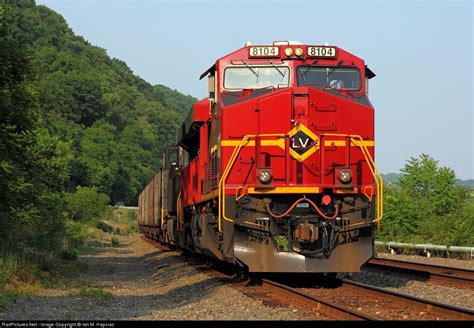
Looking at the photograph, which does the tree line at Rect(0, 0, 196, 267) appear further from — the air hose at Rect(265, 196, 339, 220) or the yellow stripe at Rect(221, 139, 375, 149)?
the air hose at Rect(265, 196, 339, 220)

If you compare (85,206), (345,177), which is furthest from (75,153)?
(345,177)

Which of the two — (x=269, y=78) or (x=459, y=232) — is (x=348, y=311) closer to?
(x=269, y=78)

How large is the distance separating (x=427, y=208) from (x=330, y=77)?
1863 centimetres

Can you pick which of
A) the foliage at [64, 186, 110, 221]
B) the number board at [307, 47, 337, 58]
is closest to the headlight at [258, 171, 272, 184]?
the number board at [307, 47, 337, 58]

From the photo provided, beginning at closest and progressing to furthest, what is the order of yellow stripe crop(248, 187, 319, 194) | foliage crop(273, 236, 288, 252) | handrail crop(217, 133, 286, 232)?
yellow stripe crop(248, 187, 319, 194), foliage crop(273, 236, 288, 252), handrail crop(217, 133, 286, 232)

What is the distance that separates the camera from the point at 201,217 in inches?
612

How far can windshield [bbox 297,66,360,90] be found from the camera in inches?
539

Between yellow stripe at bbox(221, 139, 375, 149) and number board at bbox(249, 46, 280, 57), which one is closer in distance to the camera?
yellow stripe at bbox(221, 139, 375, 149)

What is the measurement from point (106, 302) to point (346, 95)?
19.2 feet

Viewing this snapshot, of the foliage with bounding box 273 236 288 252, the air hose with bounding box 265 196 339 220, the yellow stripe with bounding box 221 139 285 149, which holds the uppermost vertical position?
the yellow stripe with bounding box 221 139 285 149

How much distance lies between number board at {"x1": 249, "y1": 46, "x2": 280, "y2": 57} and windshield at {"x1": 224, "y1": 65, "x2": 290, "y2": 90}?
0.23m

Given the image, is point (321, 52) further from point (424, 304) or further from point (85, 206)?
point (85, 206)

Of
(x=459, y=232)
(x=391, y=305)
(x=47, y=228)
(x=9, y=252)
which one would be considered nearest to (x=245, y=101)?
(x=391, y=305)

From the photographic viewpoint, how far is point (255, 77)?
45.4 ft
